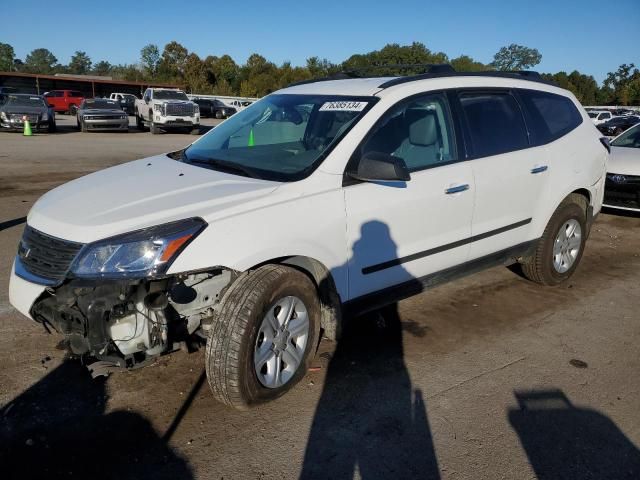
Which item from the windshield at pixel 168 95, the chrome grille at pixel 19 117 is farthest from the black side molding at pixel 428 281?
the windshield at pixel 168 95

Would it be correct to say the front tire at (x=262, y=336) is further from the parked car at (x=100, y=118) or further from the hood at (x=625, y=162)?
the parked car at (x=100, y=118)

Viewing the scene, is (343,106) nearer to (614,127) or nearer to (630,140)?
(630,140)

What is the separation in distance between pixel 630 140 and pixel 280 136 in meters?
7.31

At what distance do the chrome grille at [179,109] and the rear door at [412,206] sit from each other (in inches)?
872

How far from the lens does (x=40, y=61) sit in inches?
5359

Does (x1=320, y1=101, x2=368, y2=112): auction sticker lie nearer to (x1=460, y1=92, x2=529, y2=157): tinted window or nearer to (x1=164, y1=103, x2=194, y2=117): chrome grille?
(x1=460, y1=92, x2=529, y2=157): tinted window

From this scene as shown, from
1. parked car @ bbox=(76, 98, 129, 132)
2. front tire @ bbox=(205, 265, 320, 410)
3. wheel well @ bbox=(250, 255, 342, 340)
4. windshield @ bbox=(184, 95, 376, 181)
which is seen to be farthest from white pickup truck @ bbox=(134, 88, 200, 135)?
front tire @ bbox=(205, 265, 320, 410)

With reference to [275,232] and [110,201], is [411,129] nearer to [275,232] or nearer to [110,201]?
[275,232]

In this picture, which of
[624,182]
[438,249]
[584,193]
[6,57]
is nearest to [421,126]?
[438,249]

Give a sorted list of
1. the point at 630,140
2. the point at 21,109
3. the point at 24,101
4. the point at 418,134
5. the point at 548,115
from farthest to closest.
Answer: the point at 24,101
the point at 21,109
the point at 630,140
the point at 548,115
the point at 418,134

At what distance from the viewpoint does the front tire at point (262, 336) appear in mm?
2812

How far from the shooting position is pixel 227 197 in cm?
294

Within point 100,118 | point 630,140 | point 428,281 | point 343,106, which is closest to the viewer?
point 343,106

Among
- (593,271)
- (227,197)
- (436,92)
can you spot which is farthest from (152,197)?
(593,271)
